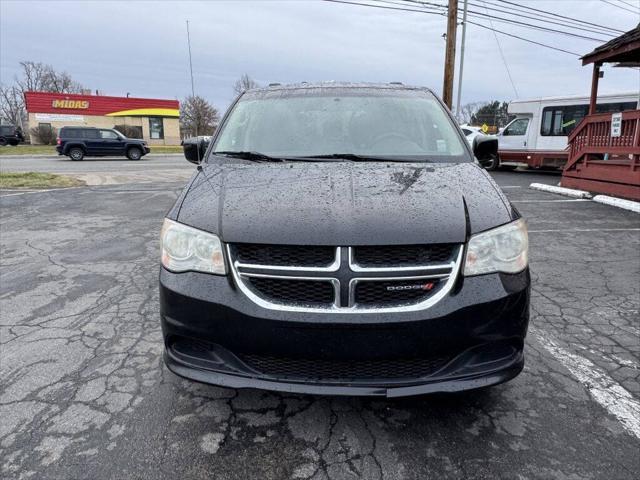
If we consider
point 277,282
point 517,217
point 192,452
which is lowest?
point 192,452

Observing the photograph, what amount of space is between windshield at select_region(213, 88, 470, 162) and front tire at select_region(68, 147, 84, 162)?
24.4 meters

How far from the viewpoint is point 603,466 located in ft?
6.64

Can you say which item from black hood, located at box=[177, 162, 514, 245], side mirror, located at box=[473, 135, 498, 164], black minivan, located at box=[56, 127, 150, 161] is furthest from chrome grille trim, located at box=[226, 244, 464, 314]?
black minivan, located at box=[56, 127, 150, 161]

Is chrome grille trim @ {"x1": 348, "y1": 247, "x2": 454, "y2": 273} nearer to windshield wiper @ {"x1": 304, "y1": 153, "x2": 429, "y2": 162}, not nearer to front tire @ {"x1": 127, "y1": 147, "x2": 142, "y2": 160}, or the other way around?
windshield wiper @ {"x1": 304, "y1": 153, "x2": 429, "y2": 162}

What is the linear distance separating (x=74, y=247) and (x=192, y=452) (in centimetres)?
470

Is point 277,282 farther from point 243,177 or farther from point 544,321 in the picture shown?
point 544,321

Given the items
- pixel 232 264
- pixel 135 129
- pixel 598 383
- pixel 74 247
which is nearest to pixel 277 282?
pixel 232 264

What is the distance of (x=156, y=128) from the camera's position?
48.6 meters

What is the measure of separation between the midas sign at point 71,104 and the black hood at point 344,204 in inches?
1931

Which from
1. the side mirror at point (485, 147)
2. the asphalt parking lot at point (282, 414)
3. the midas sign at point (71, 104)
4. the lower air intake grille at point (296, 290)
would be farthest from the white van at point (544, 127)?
the midas sign at point (71, 104)

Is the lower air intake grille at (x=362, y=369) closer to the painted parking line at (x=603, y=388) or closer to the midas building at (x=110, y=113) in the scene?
the painted parking line at (x=603, y=388)

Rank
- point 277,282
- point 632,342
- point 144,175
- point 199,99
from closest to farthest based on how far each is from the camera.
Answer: point 277,282 → point 632,342 → point 144,175 → point 199,99

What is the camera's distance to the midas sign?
43.3 meters

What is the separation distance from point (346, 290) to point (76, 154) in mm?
26589
